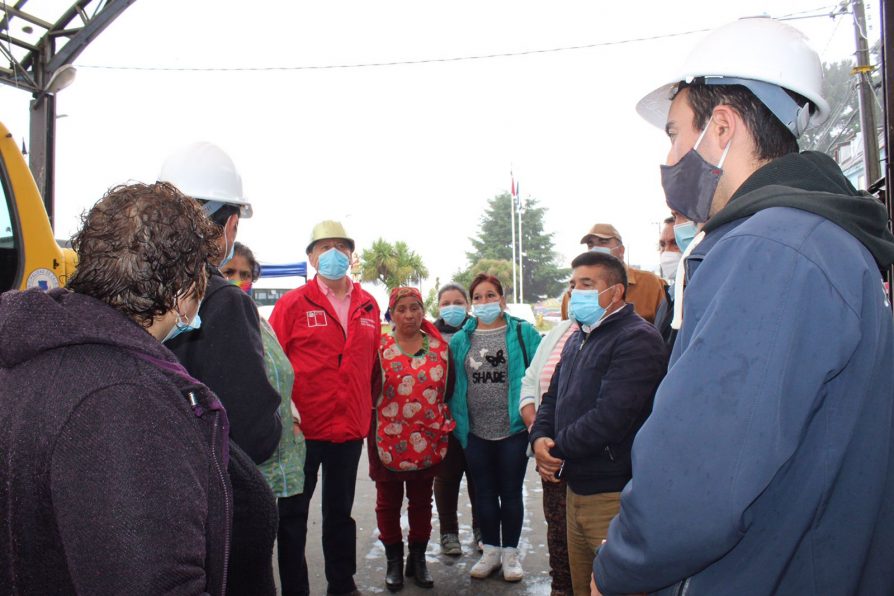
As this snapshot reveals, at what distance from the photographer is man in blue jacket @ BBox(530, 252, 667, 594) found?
2840mm

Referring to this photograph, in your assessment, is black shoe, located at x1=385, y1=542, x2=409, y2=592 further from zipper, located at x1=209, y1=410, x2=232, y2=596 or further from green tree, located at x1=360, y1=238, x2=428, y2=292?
green tree, located at x1=360, y1=238, x2=428, y2=292

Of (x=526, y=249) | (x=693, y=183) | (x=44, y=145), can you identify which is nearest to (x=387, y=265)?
(x=526, y=249)

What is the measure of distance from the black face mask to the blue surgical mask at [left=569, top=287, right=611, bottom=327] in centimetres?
174

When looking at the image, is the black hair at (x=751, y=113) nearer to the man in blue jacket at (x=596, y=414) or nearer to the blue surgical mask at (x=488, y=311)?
the man in blue jacket at (x=596, y=414)

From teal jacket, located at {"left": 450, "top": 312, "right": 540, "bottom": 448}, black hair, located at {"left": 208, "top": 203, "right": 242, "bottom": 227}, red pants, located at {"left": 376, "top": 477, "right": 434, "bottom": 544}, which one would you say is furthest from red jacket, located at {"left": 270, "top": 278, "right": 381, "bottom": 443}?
black hair, located at {"left": 208, "top": 203, "right": 242, "bottom": 227}

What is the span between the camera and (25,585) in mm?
1064

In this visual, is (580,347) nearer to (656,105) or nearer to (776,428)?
(656,105)

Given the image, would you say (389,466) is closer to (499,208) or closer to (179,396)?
(179,396)

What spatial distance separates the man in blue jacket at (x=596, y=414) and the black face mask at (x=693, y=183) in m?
1.49

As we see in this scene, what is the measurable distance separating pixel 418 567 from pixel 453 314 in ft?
6.76

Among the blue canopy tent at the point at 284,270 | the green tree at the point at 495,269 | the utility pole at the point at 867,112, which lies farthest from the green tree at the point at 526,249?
the utility pole at the point at 867,112

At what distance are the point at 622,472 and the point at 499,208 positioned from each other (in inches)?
2375

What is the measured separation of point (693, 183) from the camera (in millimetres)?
1465

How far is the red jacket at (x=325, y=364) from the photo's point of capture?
3760 millimetres
